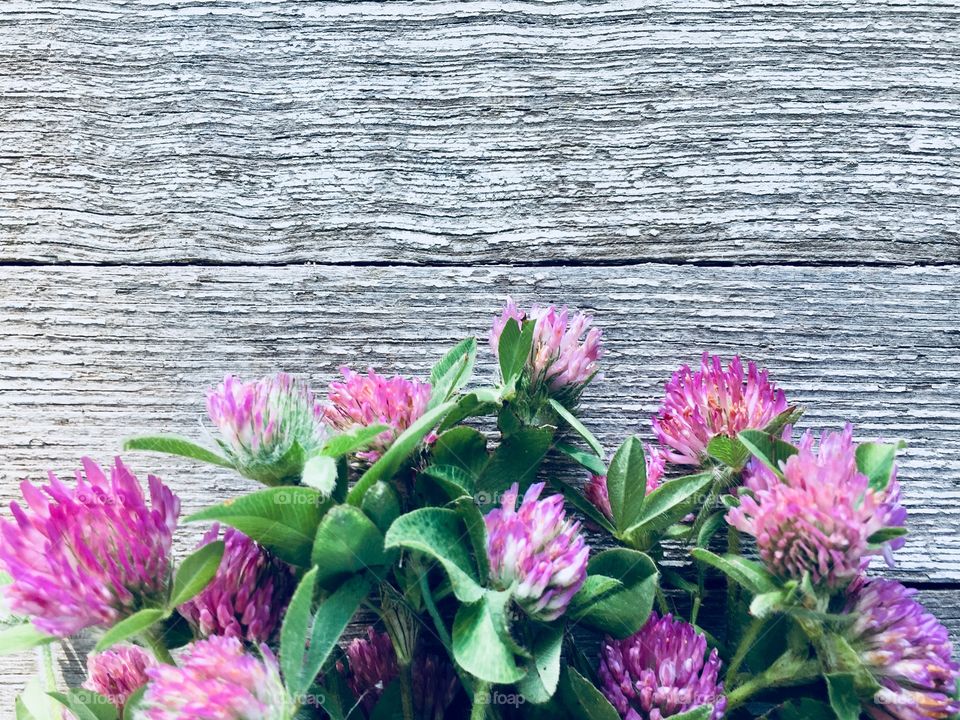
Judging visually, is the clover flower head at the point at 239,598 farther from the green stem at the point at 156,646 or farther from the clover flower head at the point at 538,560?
the clover flower head at the point at 538,560

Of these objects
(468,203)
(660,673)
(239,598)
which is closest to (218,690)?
(239,598)

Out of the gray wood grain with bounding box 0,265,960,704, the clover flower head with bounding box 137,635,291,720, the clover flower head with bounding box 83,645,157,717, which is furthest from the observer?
the gray wood grain with bounding box 0,265,960,704

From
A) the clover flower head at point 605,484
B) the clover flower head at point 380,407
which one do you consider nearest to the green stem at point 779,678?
the clover flower head at point 605,484

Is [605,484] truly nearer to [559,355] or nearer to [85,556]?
[559,355]

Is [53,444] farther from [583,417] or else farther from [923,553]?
[923,553]

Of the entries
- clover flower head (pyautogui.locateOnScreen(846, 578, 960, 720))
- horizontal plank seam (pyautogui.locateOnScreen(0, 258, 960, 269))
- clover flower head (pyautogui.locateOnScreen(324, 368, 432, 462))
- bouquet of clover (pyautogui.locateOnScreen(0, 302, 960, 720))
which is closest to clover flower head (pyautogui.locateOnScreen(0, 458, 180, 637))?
bouquet of clover (pyautogui.locateOnScreen(0, 302, 960, 720))

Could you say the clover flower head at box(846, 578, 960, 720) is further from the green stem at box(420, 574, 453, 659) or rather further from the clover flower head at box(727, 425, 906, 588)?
the green stem at box(420, 574, 453, 659)
